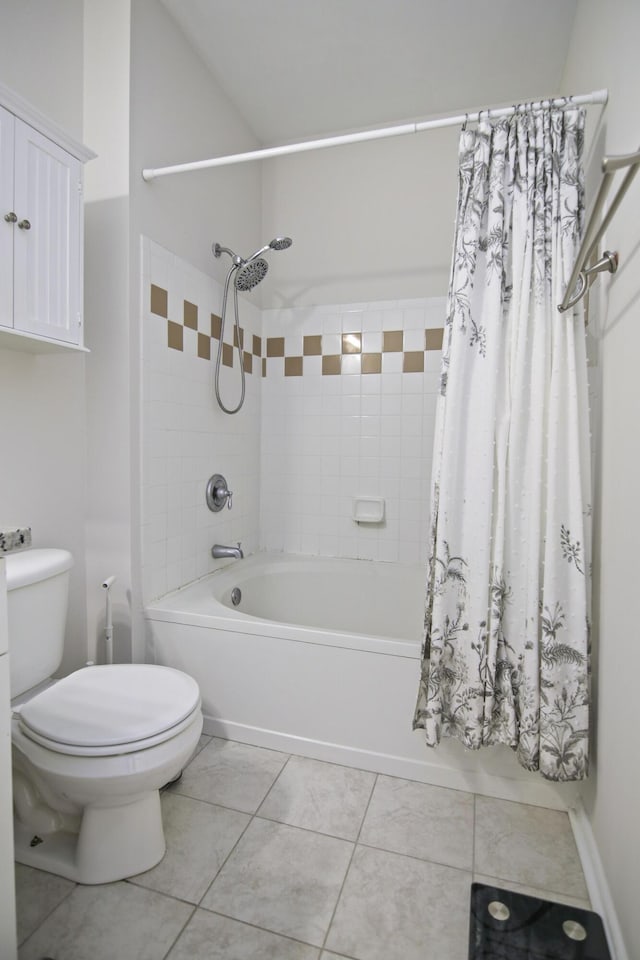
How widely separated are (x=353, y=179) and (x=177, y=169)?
1152mm

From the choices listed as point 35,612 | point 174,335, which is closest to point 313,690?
point 35,612

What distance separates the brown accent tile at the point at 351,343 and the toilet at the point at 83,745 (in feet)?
5.51

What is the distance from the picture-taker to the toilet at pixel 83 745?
117 cm

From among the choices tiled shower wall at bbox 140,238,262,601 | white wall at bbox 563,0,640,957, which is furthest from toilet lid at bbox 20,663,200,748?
white wall at bbox 563,0,640,957

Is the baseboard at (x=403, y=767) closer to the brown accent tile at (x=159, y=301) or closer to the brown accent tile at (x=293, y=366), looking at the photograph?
the brown accent tile at (x=159, y=301)

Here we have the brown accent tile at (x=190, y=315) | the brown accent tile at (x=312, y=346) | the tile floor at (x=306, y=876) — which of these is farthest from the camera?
the brown accent tile at (x=312, y=346)

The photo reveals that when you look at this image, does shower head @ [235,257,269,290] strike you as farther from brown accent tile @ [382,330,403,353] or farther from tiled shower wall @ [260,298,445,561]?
brown accent tile @ [382,330,403,353]

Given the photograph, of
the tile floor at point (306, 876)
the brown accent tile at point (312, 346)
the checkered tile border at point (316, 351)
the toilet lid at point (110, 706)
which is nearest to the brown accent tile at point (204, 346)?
the checkered tile border at point (316, 351)

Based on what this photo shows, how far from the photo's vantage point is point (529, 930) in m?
1.07

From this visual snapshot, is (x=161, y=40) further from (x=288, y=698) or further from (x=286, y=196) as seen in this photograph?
(x=288, y=698)

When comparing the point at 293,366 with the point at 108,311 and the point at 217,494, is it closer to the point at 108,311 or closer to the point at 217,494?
the point at 217,494

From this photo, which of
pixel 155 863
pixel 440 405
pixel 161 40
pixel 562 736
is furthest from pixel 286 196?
A: pixel 155 863

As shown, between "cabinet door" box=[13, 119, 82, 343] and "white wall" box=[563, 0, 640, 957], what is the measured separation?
1463mm

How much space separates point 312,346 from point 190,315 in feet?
2.46
